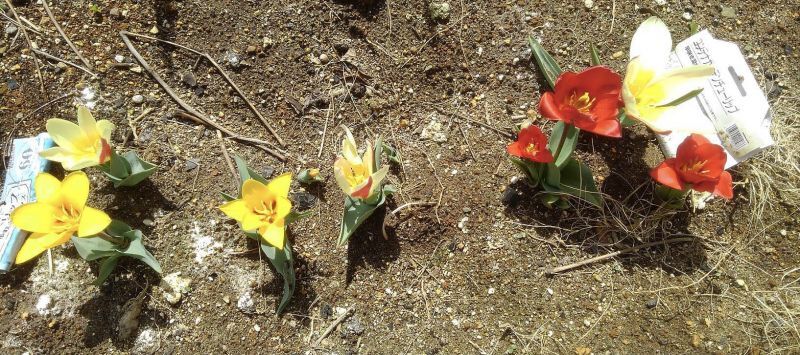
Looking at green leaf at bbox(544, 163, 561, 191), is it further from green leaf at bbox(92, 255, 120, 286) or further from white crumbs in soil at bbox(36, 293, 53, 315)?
white crumbs in soil at bbox(36, 293, 53, 315)

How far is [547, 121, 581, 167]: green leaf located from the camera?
190 cm

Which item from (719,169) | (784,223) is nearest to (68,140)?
(719,169)

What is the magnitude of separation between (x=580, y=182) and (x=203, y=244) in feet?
4.54

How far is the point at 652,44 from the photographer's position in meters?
1.84

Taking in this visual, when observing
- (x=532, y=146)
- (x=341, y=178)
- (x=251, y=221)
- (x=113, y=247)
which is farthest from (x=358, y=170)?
(x=113, y=247)

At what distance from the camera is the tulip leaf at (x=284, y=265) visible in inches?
76.2

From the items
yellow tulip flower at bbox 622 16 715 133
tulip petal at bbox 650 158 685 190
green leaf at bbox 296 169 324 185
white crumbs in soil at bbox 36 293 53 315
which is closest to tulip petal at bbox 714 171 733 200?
tulip petal at bbox 650 158 685 190

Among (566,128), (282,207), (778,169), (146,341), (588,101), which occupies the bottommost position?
(146,341)

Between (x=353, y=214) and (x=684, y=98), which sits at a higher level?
(x=684, y=98)

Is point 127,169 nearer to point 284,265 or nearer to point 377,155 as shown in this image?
point 284,265

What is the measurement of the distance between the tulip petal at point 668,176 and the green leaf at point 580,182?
0.23m

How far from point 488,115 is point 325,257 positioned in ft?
2.75

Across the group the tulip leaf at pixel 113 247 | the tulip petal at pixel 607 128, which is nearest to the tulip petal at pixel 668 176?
the tulip petal at pixel 607 128

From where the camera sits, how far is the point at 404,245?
6.93 ft
